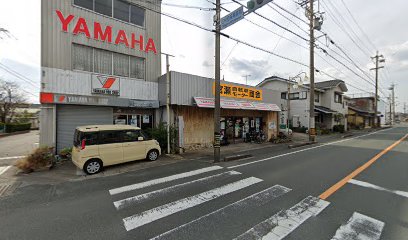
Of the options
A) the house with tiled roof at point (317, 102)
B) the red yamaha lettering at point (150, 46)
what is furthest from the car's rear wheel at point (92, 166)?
the house with tiled roof at point (317, 102)

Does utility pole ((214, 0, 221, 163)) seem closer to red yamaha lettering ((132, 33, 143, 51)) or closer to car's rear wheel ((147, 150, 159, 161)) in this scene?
car's rear wheel ((147, 150, 159, 161))

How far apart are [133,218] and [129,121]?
8.19m

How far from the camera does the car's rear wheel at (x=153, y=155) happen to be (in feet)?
27.9

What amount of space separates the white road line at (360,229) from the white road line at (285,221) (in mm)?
539

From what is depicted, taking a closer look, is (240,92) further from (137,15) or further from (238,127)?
(137,15)

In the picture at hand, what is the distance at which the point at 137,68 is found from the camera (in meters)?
11.3

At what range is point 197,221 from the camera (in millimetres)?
3453

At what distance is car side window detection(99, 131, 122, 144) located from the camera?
22.9 ft

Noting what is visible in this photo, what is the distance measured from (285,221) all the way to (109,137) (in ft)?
22.0

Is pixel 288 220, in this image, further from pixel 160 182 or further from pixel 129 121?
pixel 129 121

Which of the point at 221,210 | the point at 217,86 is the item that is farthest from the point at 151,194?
the point at 217,86

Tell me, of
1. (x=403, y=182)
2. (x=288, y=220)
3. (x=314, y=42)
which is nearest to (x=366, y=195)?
(x=403, y=182)

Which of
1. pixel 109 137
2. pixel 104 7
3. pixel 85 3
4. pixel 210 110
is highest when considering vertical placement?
pixel 104 7

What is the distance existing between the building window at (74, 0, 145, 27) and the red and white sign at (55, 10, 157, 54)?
895mm
